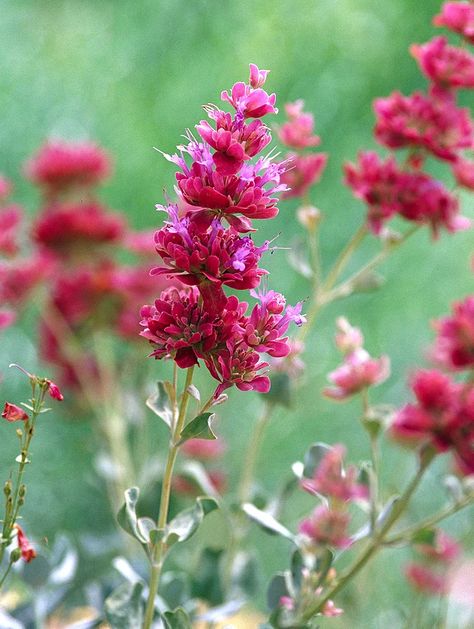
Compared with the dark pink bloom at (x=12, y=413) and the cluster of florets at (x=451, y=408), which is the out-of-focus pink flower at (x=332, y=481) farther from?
the dark pink bloom at (x=12, y=413)

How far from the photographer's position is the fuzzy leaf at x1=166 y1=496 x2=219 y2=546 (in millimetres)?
443

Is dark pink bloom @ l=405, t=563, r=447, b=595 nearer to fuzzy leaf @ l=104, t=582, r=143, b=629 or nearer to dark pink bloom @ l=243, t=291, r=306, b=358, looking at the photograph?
fuzzy leaf @ l=104, t=582, r=143, b=629

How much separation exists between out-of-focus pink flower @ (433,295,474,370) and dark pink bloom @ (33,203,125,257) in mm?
452

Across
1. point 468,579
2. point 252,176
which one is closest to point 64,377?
point 468,579

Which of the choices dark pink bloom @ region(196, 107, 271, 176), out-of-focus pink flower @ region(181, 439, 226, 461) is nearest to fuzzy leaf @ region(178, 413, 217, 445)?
dark pink bloom @ region(196, 107, 271, 176)

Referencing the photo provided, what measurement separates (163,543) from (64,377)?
24.3 inches

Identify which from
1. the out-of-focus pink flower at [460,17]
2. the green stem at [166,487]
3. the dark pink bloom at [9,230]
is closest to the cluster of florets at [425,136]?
the out-of-focus pink flower at [460,17]

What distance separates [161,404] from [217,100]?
1.51m

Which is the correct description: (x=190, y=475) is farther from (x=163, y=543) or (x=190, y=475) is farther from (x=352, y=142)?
(x=352, y=142)

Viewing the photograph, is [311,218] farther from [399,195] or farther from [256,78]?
[256,78]

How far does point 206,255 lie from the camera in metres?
0.39

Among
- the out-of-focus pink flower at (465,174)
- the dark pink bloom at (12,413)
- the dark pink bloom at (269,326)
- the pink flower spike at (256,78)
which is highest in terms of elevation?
the out-of-focus pink flower at (465,174)

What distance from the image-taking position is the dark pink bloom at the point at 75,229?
96 centimetres

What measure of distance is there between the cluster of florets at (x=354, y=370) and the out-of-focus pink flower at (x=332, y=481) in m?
0.05
